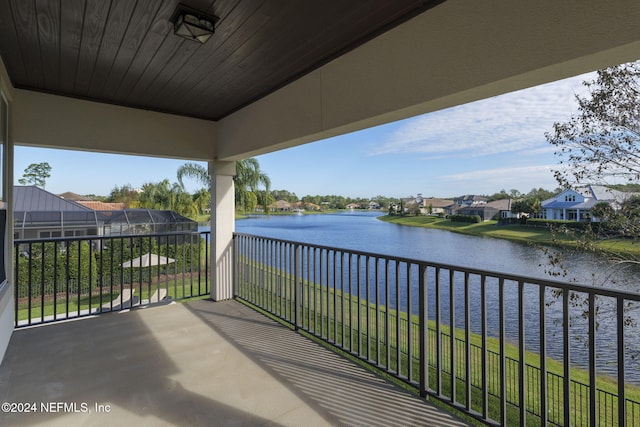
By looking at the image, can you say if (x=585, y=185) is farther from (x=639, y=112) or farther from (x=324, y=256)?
(x=324, y=256)

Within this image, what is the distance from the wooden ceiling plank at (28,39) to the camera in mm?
1897

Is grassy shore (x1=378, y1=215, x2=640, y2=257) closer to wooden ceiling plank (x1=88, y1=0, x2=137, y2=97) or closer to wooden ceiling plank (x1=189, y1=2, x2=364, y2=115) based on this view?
wooden ceiling plank (x1=189, y1=2, x2=364, y2=115)

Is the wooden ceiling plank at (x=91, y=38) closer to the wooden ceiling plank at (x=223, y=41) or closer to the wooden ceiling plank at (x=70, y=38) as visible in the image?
the wooden ceiling plank at (x=70, y=38)

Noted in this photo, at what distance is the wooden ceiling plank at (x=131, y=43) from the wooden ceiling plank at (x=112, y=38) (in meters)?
0.02

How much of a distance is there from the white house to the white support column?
457 cm

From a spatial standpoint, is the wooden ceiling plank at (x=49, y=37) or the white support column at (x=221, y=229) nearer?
the wooden ceiling plank at (x=49, y=37)

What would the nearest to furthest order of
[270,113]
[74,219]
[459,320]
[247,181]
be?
[459,320], [270,113], [74,219], [247,181]

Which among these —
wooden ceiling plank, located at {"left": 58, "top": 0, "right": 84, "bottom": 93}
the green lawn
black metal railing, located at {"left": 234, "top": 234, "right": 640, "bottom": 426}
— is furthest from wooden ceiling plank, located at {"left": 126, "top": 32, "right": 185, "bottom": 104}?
the green lawn

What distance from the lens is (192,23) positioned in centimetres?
196

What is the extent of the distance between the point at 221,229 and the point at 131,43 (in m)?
2.60

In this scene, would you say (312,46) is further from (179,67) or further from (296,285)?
(296,285)

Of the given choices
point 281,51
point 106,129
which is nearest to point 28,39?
point 106,129

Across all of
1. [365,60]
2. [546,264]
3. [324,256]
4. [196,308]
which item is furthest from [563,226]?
[196,308]

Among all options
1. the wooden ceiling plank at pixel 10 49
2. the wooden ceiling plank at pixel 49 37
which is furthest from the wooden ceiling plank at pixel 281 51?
the wooden ceiling plank at pixel 10 49
